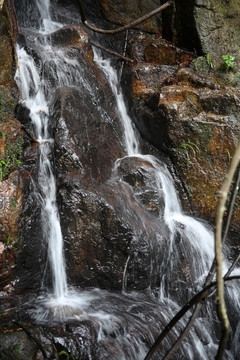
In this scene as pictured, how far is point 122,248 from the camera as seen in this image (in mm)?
4371

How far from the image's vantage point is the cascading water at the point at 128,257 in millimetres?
3553

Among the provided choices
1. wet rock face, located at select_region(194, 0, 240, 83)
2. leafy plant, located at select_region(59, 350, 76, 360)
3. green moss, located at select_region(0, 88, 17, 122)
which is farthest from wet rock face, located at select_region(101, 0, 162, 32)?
leafy plant, located at select_region(59, 350, 76, 360)

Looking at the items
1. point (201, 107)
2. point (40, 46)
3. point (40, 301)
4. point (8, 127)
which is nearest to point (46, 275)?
point (40, 301)

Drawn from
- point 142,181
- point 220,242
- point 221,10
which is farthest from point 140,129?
point 220,242

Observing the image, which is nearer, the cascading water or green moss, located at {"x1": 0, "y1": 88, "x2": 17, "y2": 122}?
the cascading water

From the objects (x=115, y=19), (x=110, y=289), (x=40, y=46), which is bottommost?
(x=110, y=289)

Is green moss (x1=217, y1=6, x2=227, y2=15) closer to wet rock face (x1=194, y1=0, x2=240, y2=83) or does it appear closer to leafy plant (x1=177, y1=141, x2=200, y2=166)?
wet rock face (x1=194, y1=0, x2=240, y2=83)

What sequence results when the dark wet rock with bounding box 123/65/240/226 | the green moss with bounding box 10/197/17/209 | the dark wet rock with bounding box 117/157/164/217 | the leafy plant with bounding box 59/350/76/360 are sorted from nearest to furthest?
the leafy plant with bounding box 59/350/76/360 < the green moss with bounding box 10/197/17/209 < the dark wet rock with bounding box 117/157/164/217 < the dark wet rock with bounding box 123/65/240/226

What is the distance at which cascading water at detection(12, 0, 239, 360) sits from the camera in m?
3.55

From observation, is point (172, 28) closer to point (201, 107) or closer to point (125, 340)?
point (201, 107)

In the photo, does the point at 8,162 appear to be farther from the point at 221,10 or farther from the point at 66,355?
the point at 221,10

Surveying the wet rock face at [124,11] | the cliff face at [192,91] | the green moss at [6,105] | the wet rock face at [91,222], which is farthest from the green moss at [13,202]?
the wet rock face at [124,11]

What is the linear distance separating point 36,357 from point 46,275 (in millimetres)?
1443

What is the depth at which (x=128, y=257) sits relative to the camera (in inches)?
171
